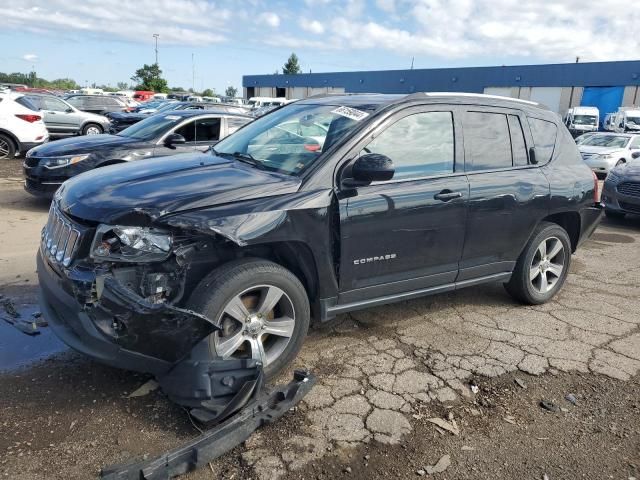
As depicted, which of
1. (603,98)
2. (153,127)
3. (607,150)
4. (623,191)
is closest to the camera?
(153,127)

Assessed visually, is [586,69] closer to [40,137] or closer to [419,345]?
[40,137]

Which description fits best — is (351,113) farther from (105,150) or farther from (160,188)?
(105,150)

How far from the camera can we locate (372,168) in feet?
10.8

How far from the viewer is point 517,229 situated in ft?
14.6

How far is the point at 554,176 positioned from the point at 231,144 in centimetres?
285

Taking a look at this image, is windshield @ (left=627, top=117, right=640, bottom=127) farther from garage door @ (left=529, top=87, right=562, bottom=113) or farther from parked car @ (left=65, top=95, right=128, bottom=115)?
parked car @ (left=65, top=95, right=128, bottom=115)

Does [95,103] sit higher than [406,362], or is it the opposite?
[95,103]

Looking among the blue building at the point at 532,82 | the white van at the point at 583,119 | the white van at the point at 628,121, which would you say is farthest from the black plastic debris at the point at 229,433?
the white van at the point at 583,119

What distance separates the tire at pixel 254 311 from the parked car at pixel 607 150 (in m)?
15.5

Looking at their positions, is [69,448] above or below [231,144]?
below

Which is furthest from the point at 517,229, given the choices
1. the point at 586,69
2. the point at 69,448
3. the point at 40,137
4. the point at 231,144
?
the point at 586,69

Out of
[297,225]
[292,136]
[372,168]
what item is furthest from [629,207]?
[297,225]

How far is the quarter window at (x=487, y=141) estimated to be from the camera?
414 cm

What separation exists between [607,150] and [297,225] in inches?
641
